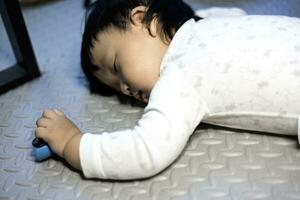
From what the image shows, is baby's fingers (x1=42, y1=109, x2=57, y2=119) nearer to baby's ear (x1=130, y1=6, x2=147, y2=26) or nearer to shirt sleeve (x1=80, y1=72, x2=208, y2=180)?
shirt sleeve (x1=80, y1=72, x2=208, y2=180)

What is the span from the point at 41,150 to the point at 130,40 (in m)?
0.25

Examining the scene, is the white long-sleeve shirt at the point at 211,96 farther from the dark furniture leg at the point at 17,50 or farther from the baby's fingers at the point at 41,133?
the dark furniture leg at the point at 17,50

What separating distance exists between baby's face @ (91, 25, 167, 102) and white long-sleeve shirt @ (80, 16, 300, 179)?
27 mm

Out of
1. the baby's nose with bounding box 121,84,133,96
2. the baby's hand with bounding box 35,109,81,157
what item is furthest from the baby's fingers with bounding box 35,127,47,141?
the baby's nose with bounding box 121,84,133,96

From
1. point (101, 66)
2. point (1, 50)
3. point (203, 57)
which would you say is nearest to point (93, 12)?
point (101, 66)

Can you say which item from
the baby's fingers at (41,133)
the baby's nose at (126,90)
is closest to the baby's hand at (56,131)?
A: the baby's fingers at (41,133)

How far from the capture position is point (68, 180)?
66 cm

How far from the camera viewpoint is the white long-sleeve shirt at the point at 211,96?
0.63m

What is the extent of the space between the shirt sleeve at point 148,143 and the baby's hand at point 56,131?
38 mm

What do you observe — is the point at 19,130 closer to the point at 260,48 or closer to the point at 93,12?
the point at 93,12

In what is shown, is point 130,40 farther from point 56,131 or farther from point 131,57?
→ point 56,131

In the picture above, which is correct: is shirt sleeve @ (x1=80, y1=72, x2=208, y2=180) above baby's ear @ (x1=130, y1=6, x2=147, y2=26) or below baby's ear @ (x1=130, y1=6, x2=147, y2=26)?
below

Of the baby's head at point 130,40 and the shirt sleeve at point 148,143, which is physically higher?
the baby's head at point 130,40

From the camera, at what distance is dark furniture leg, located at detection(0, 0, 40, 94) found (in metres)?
0.81
